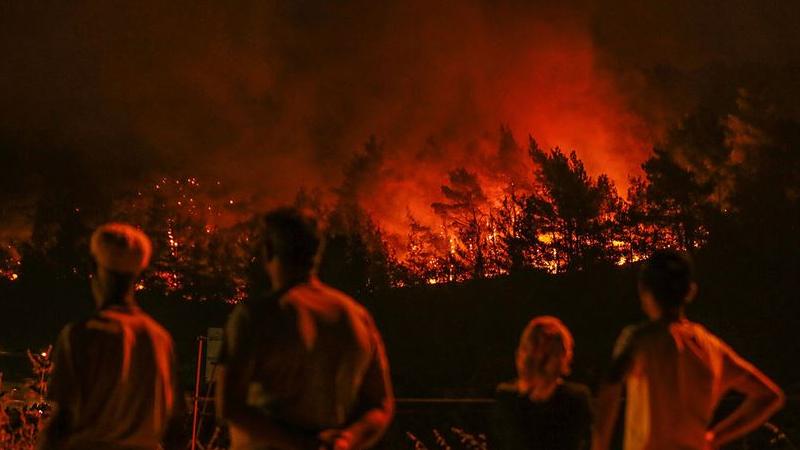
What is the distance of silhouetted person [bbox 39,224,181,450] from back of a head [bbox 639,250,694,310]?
1839 mm

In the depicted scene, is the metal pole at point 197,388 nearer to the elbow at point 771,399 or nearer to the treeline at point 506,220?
the elbow at point 771,399

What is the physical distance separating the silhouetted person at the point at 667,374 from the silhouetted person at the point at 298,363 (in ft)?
3.10

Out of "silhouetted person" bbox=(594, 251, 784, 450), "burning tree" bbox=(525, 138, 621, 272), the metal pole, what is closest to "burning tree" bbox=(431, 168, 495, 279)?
"burning tree" bbox=(525, 138, 621, 272)

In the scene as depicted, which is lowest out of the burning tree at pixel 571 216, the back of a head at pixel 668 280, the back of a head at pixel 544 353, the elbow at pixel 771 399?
the elbow at pixel 771 399

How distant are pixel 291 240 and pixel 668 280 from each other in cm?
150

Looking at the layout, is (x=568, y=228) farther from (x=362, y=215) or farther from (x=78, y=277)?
(x=78, y=277)

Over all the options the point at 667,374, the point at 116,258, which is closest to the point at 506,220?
the point at 667,374

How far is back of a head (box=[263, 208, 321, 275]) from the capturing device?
2.94 meters

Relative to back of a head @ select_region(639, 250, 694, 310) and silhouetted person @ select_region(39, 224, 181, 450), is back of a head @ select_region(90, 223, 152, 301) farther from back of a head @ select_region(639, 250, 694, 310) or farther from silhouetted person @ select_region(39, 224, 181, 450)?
back of a head @ select_region(639, 250, 694, 310)

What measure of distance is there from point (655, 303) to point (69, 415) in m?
2.15

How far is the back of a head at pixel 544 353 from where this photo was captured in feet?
13.0

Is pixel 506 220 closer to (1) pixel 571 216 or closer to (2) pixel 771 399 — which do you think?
(1) pixel 571 216

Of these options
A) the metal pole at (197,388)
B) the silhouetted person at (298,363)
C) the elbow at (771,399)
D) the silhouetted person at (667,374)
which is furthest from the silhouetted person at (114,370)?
the metal pole at (197,388)

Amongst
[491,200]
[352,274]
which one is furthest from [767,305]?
[491,200]
